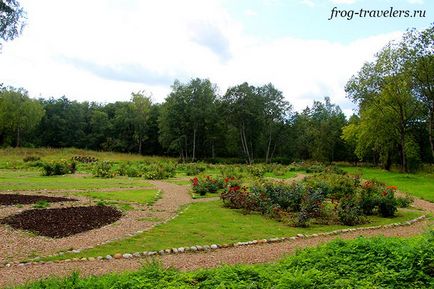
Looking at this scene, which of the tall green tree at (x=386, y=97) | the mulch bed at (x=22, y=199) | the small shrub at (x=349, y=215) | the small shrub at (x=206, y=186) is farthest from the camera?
the tall green tree at (x=386, y=97)

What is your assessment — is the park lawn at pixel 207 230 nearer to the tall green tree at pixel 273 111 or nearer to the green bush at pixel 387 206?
the green bush at pixel 387 206

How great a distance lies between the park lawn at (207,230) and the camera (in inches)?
390

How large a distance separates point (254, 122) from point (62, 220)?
56168 millimetres

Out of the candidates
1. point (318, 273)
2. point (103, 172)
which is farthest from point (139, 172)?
point (318, 273)

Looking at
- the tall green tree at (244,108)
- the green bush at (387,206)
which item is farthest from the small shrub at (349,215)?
the tall green tree at (244,108)

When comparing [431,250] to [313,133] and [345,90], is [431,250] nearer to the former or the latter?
[345,90]

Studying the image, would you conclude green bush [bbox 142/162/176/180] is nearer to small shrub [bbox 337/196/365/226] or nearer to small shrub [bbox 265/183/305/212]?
small shrub [bbox 265/183/305/212]

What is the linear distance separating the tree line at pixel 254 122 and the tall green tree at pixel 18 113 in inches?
6.9

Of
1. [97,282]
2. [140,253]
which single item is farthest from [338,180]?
[97,282]

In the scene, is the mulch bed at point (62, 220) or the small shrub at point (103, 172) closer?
the mulch bed at point (62, 220)

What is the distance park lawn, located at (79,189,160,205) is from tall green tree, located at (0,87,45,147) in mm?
58702

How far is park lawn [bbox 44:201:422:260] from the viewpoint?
390 inches

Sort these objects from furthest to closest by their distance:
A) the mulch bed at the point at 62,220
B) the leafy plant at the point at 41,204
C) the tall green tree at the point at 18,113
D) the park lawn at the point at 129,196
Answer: the tall green tree at the point at 18,113
the park lawn at the point at 129,196
the leafy plant at the point at 41,204
the mulch bed at the point at 62,220

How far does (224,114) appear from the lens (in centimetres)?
6681
